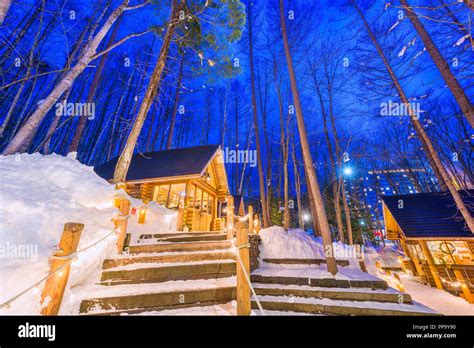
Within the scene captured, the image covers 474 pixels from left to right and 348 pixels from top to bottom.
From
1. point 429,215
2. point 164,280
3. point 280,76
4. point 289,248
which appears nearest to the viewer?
point 164,280

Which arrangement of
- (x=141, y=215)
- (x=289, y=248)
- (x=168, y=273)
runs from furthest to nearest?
1. (x=289, y=248)
2. (x=141, y=215)
3. (x=168, y=273)

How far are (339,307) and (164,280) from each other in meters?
3.79

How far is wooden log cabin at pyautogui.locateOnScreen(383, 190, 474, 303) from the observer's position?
34.1 ft

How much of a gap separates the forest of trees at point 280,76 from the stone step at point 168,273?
3412 millimetres

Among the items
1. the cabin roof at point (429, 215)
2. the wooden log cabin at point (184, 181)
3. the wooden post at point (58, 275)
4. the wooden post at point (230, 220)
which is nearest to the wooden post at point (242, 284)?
the wooden post at point (58, 275)

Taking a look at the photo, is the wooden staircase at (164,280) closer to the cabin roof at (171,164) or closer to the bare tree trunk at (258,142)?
the cabin roof at (171,164)

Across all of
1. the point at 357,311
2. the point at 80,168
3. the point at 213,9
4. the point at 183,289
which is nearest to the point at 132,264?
the point at 183,289

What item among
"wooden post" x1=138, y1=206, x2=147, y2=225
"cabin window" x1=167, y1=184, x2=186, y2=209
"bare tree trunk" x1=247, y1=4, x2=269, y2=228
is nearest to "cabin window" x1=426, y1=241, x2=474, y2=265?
"bare tree trunk" x1=247, y1=4, x2=269, y2=228

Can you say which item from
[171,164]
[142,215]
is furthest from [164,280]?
[171,164]

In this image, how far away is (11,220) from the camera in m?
3.13

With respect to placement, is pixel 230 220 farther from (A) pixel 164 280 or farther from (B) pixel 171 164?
(B) pixel 171 164

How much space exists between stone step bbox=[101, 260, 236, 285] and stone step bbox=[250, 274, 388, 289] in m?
1.70

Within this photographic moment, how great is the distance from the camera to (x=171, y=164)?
12250mm
